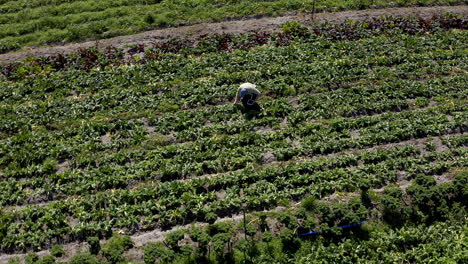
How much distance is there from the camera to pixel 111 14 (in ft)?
77.1

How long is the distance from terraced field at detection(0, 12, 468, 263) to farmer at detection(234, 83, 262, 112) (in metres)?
0.43

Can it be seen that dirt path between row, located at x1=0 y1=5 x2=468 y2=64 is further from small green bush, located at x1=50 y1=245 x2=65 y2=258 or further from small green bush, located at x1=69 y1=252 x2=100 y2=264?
small green bush, located at x1=69 y1=252 x2=100 y2=264

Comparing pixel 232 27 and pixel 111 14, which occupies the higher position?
pixel 111 14

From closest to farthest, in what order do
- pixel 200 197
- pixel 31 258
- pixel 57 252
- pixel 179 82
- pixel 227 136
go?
pixel 31 258, pixel 57 252, pixel 200 197, pixel 227 136, pixel 179 82

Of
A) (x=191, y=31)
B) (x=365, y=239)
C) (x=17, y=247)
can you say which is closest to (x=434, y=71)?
(x=365, y=239)

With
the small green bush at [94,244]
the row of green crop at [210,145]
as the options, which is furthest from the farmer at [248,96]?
the small green bush at [94,244]

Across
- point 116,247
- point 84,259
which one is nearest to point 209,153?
point 116,247

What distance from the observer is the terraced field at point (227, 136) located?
12.2m

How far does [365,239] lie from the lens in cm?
1170

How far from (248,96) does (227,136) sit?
6.44ft

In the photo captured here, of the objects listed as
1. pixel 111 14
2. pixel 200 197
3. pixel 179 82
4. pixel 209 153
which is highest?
pixel 111 14

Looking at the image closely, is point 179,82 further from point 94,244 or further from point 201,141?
→ point 94,244

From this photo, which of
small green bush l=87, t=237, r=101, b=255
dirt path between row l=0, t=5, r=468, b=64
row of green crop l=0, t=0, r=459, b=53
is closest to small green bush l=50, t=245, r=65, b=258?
small green bush l=87, t=237, r=101, b=255

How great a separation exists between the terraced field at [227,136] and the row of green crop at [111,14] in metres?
2.74
